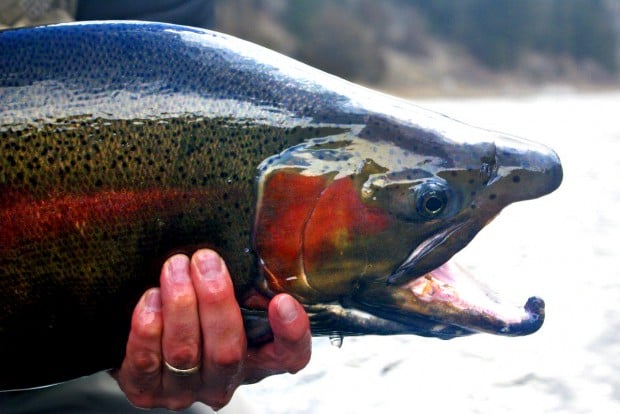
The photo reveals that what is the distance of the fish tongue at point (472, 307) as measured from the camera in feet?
5.35

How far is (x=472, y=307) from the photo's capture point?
5.36 feet

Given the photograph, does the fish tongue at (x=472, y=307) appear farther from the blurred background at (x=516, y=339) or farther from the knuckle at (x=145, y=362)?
the knuckle at (x=145, y=362)

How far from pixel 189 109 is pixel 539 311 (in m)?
0.80

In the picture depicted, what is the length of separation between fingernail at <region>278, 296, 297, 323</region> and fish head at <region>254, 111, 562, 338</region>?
0.14ft

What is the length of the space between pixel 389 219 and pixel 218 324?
393 mm

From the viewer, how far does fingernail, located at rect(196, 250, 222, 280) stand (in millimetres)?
1555

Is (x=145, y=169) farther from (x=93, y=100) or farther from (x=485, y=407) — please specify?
(x=485, y=407)

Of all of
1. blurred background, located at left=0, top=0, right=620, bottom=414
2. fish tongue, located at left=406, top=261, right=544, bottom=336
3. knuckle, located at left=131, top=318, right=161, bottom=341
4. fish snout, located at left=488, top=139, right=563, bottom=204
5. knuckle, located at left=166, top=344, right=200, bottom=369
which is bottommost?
blurred background, located at left=0, top=0, right=620, bottom=414

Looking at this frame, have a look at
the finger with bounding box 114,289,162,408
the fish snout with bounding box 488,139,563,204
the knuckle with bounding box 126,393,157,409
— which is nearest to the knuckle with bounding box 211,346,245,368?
the finger with bounding box 114,289,162,408

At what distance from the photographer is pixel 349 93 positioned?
1.69m

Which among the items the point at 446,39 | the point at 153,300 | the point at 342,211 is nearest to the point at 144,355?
the point at 153,300

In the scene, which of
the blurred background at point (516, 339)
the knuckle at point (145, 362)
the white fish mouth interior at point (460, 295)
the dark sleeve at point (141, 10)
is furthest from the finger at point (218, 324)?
the dark sleeve at point (141, 10)

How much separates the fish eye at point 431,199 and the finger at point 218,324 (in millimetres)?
400

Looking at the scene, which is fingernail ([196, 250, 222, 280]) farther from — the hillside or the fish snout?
the hillside
